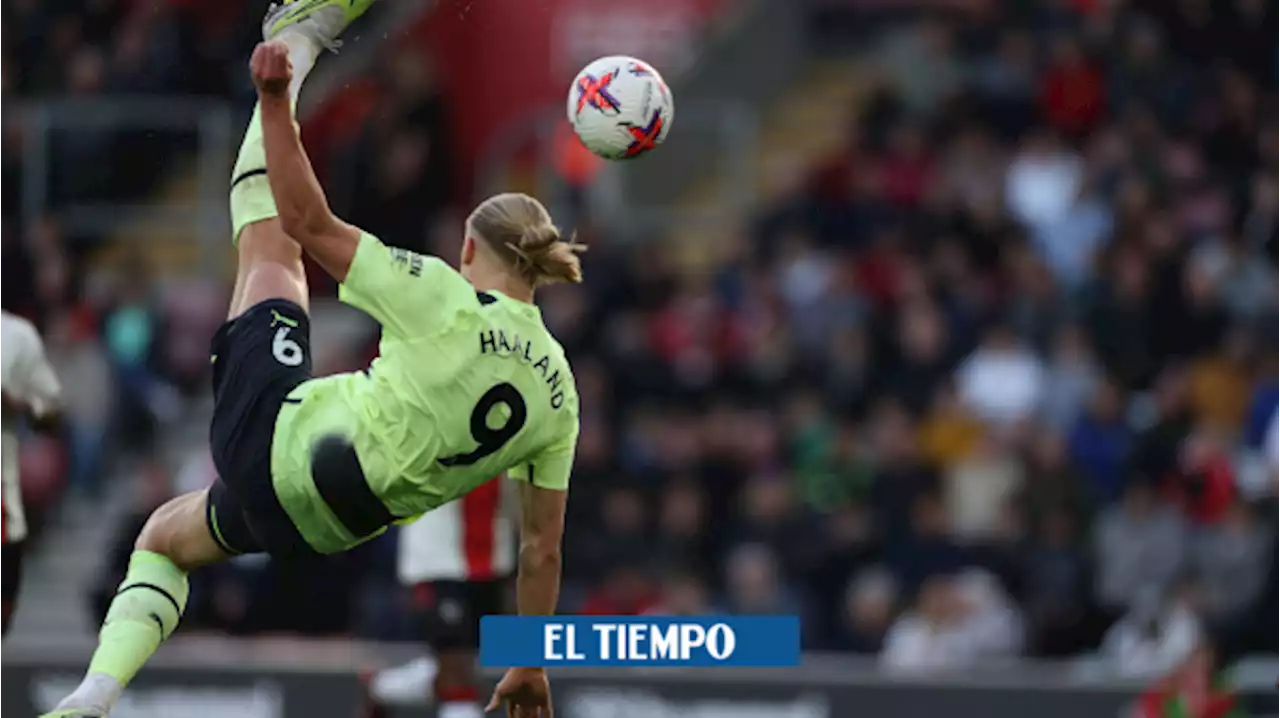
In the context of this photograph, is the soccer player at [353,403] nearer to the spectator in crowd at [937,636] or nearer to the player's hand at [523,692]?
the player's hand at [523,692]

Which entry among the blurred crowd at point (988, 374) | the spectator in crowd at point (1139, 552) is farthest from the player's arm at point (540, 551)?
the spectator in crowd at point (1139, 552)

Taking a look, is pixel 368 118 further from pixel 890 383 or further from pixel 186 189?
pixel 890 383

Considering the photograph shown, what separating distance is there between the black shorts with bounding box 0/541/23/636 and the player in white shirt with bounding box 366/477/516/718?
1.93 meters

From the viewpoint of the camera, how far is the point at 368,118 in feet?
63.1

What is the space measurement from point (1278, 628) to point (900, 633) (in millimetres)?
2281

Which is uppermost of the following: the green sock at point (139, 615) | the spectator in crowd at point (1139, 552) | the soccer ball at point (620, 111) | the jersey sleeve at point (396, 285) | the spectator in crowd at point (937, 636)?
the spectator in crowd at point (1139, 552)

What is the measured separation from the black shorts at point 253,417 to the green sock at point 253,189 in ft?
1.15

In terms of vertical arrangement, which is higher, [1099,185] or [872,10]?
[872,10]

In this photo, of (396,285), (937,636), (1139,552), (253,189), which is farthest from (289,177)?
(1139,552)

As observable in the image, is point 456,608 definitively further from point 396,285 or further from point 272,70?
point 272,70

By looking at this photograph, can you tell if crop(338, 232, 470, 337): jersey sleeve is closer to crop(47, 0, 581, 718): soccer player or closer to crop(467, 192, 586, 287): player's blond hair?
crop(47, 0, 581, 718): soccer player

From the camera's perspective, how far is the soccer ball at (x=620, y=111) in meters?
9.35

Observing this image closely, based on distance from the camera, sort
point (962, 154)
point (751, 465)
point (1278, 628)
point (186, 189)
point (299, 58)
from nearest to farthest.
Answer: point (299, 58) < point (1278, 628) < point (751, 465) < point (962, 154) < point (186, 189)

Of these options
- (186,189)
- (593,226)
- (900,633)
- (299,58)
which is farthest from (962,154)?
(299,58)
